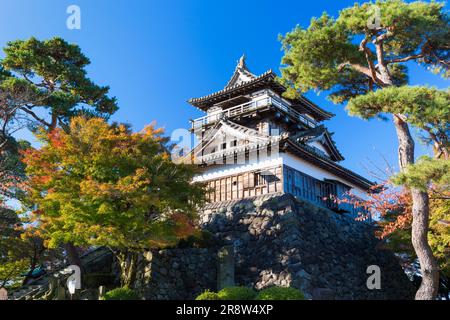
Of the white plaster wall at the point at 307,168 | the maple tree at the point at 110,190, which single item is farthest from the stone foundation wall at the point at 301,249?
the maple tree at the point at 110,190

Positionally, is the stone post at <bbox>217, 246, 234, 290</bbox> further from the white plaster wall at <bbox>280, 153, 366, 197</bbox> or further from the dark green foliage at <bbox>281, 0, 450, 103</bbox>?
the dark green foliage at <bbox>281, 0, 450, 103</bbox>

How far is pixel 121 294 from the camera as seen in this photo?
1256cm

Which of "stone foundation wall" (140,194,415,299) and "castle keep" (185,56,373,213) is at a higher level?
"castle keep" (185,56,373,213)

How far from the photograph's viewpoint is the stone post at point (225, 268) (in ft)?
51.2

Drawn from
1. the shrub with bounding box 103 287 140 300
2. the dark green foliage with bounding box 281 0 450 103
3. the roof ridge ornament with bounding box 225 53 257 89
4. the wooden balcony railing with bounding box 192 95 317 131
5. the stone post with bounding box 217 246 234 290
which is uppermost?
the roof ridge ornament with bounding box 225 53 257 89

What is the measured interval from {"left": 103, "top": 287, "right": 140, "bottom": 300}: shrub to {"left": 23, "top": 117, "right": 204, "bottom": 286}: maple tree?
4.23 ft

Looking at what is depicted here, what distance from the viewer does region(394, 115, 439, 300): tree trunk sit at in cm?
1007

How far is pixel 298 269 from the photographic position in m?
14.5

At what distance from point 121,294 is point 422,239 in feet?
31.0

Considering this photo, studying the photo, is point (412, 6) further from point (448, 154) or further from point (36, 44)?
point (36, 44)

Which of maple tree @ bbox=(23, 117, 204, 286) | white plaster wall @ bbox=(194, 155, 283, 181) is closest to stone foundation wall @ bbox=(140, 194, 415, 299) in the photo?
white plaster wall @ bbox=(194, 155, 283, 181)

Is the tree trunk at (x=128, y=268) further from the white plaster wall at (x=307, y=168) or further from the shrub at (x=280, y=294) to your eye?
the white plaster wall at (x=307, y=168)

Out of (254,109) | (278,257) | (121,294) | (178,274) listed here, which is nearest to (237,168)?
(278,257)

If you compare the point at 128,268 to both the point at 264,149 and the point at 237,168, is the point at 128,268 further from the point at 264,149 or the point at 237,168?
the point at 264,149
